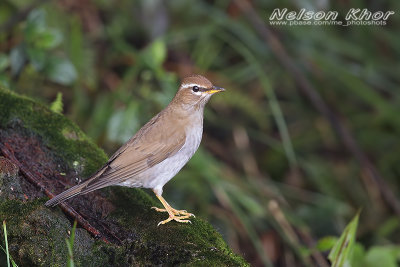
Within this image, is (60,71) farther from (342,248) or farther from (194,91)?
(342,248)

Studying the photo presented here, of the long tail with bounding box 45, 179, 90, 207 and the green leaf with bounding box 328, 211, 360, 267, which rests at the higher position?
the green leaf with bounding box 328, 211, 360, 267

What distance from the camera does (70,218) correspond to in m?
3.43

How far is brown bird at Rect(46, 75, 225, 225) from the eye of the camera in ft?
13.3

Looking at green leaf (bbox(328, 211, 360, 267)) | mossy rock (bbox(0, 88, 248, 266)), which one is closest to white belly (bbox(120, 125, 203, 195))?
mossy rock (bbox(0, 88, 248, 266))

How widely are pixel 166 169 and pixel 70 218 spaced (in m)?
1.21

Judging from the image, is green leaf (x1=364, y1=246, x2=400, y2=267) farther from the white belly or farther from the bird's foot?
the bird's foot

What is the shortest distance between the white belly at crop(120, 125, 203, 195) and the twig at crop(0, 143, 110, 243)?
0.71 m

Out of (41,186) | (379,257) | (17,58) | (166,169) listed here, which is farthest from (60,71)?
(379,257)

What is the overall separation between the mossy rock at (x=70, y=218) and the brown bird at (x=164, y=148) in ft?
0.51

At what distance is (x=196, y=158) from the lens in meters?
6.60

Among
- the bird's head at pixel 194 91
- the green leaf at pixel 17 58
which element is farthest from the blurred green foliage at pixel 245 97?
the bird's head at pixel 194 91

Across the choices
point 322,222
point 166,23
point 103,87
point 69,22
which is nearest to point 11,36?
point 69,22

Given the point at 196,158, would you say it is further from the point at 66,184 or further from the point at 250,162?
the point at 66,184

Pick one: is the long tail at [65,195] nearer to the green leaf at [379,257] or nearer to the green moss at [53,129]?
the green moss at [53,129]
